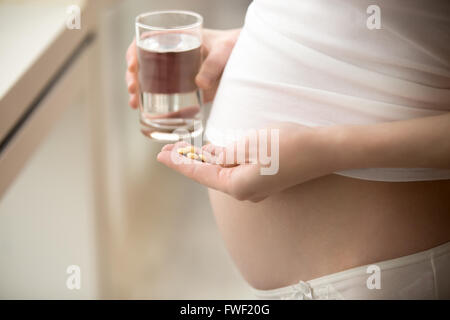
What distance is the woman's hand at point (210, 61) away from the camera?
32.7 inches

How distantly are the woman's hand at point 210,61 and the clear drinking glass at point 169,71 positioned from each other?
0.6 inches

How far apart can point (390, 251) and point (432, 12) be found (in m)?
0.28

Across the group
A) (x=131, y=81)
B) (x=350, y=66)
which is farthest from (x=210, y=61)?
(x=350, y=66)

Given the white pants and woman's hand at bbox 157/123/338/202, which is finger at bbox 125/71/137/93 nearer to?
woman's hand at bbox 157/123/338/202

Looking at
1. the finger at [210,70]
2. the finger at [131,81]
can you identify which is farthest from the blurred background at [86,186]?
the finger at [210,70]

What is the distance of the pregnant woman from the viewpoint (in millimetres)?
617

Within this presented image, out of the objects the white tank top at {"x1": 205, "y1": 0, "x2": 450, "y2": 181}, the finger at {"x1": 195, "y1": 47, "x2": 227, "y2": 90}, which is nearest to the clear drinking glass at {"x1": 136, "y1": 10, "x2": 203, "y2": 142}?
Result: the finger at {"x1": 195, "y1": 47, "x2": 227, "y2": 90}

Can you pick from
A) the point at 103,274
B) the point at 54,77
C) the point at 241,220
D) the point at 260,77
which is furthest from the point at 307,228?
the point at 103,274

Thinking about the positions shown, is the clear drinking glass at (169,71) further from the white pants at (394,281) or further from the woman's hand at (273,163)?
the white pants at (394,281)

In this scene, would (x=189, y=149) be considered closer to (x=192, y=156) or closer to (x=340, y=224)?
(x=192, y=156)

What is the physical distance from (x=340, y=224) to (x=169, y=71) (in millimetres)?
327

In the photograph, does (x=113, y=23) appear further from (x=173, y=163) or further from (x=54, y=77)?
(x=173, y=163)

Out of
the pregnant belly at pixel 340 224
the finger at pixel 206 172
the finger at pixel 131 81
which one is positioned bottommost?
the pregnant belly at pixel 340 224

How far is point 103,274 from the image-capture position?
4.78 ft
